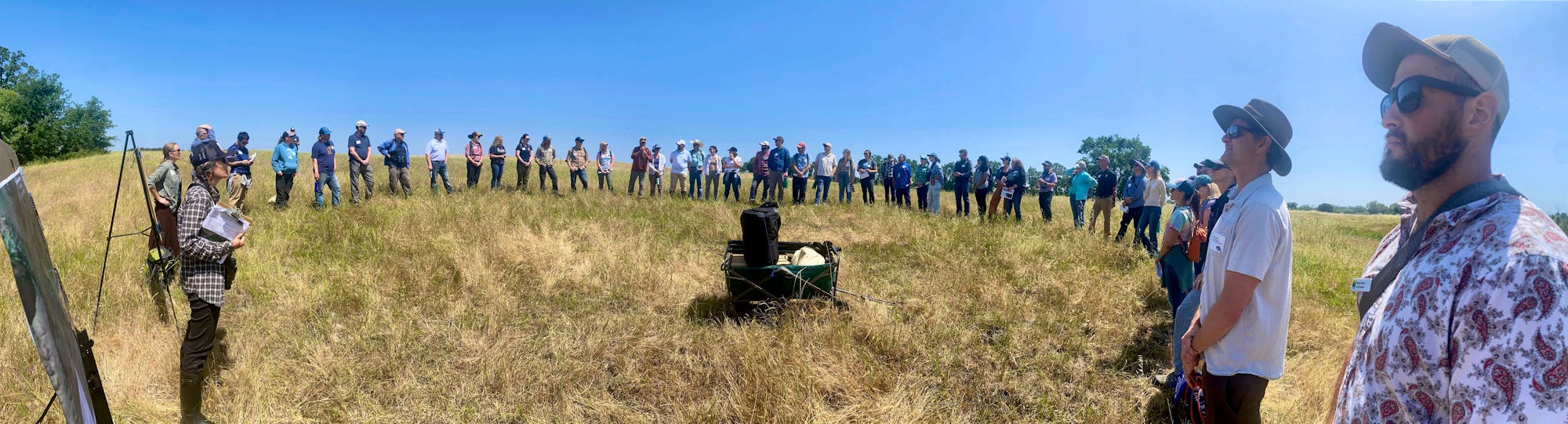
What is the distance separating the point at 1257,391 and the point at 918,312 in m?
3.15

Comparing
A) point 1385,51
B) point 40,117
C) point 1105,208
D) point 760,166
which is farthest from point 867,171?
point 40,117

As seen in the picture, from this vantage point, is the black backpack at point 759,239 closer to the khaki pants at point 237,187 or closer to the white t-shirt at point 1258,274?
the white t-shirt at point 1258,274

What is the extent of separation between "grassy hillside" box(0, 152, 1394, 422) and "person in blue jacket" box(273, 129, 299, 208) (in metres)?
1.75

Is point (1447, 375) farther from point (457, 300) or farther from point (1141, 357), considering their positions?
point (457, 300)

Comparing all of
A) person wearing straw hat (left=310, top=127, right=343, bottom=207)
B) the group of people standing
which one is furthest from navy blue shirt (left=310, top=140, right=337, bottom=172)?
the group of people standing

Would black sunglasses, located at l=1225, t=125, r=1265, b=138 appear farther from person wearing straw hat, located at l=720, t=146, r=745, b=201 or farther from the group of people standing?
person wearing straw hat, located at l=720, t=146, r=745, b=201

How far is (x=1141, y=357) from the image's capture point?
4418mm

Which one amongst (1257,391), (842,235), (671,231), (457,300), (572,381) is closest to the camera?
(1257,391)

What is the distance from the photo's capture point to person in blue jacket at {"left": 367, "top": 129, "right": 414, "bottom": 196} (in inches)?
444

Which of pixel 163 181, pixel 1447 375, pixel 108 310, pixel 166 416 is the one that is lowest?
pixel 166 416

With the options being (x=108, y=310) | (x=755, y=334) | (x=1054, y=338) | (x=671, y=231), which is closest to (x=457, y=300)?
(x=108, y=310)

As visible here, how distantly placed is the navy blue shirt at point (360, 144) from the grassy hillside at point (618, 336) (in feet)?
9.06

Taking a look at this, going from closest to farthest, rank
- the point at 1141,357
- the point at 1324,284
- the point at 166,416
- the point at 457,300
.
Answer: the point at 166,416 < the point at 1141,357 < the point at 457,300 < the point at 1324,284

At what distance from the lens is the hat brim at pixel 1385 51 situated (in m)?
1.32
